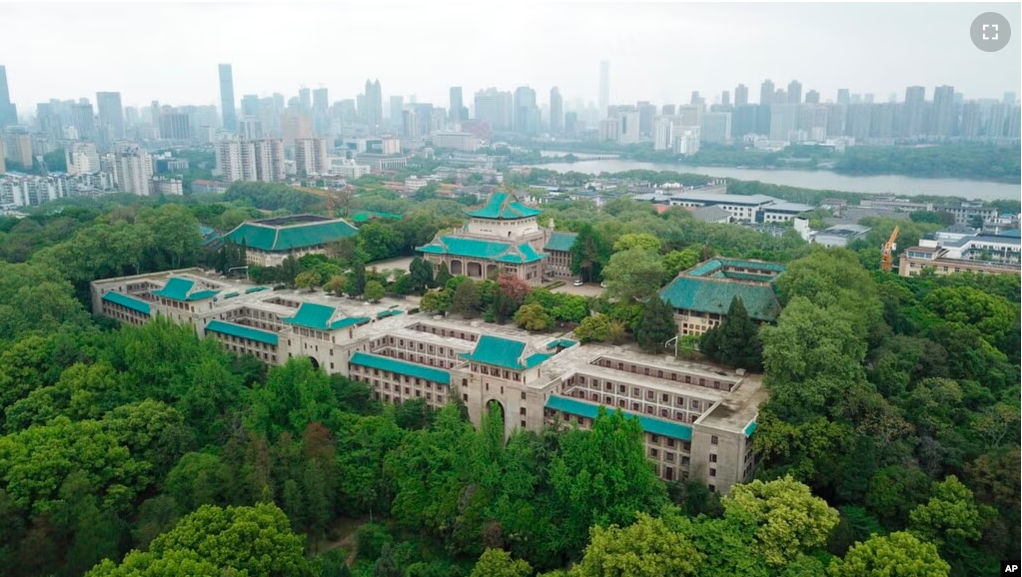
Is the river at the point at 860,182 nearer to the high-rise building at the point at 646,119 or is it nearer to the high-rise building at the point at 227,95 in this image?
the high-rise building at the point at 646,119

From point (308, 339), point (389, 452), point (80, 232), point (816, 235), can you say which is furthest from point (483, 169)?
point (389, 452)

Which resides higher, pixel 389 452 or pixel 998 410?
pixel 998 410

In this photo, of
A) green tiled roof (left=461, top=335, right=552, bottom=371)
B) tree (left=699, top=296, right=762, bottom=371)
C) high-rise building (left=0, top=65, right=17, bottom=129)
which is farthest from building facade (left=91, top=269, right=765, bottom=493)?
high-rise building (left=0, top=65, right=17, bottom=129)

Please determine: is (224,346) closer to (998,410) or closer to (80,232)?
(80,232)

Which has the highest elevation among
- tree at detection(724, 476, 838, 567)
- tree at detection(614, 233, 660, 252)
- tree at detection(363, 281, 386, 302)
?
tree at detection(614, 233, 660, 252)

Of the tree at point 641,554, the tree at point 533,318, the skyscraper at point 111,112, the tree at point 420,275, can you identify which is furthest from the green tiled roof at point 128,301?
the skyscraper at point 111,112

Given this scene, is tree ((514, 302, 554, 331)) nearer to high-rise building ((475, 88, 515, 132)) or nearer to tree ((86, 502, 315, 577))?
tree ((86, 502, 315, 577))

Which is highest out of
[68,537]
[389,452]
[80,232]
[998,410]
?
[80,232]
